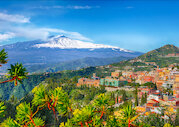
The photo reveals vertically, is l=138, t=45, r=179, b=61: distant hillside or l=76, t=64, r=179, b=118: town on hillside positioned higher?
l=138, t=45, r=179, b=61: distant hillside

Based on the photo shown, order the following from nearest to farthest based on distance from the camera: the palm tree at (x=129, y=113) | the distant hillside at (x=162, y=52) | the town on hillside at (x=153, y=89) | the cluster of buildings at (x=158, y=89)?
the palm tree at (x=129, y=113)
the town on hillside at (x=153, y=89)
the cluster of buildings at (x=158, y=89)
the distant hillside at (x=162, y=52)

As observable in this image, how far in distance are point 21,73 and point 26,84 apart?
387 feet

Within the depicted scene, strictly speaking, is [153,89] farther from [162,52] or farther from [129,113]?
[162,52]

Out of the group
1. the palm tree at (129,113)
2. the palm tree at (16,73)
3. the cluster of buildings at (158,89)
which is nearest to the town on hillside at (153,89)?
the cluster of buildings at (158,89)

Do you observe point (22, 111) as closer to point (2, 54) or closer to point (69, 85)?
point (2, 54)

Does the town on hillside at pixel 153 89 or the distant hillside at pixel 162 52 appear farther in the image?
the distant hillside at pixel 162 52

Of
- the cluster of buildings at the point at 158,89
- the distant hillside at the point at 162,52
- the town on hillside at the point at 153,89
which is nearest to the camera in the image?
the town on hillside at the point at 153,89

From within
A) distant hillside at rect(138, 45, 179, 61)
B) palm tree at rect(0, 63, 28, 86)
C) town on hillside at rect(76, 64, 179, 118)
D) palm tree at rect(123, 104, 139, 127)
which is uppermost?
distant hillside at rect(138, 45, 179, 61)

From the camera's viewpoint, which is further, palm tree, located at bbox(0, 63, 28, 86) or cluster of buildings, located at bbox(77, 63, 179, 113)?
cluster of buildings, located at bbox(77, 63, 179, 113)

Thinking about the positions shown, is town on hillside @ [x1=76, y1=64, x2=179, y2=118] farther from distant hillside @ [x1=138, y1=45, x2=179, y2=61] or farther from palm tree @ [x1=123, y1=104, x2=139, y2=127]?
distant hillside @ [x1=138, y1=45, x2=179, y2=61]

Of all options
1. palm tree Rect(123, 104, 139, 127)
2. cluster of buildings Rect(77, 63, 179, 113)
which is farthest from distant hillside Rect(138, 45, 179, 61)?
palm tree Rect(123, 104, 139, 127)

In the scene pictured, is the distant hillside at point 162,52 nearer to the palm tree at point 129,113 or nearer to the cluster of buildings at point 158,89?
the cluster of buildings at point 158,89

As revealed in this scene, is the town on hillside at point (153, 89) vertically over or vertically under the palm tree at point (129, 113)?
under

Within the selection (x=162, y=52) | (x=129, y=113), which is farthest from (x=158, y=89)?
(x=162, y=52)
